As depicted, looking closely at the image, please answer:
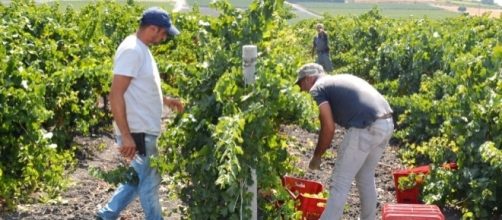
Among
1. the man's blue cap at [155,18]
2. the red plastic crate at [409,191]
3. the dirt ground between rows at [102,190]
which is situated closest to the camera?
the man's blue cap at [155,18]

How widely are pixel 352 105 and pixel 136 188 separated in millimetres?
1635

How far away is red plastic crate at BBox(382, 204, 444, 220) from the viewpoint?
4.66 metres

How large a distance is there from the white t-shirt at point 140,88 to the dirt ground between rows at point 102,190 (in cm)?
43

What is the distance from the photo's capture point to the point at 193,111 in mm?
5070

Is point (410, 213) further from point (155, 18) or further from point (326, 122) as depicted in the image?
point (155, 18)

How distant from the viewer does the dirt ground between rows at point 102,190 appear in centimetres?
667

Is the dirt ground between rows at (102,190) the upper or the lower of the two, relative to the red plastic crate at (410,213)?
lower

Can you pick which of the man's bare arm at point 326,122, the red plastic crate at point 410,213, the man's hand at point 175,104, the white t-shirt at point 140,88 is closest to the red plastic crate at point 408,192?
the man's bare arm at point 326,122

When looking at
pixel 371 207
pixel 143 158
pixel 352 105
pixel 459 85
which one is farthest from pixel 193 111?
pixel 459 85

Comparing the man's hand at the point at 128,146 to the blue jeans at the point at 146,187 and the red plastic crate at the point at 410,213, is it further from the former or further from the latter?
the red plastic crate at the point at 410,213

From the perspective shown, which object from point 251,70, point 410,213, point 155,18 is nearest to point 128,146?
point 155,18

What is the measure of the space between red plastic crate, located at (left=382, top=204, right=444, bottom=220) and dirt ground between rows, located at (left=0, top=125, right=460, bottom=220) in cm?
134

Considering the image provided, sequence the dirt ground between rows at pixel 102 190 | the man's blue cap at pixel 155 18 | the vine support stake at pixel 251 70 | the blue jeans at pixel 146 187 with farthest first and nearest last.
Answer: the dirt ground between rows at pixel 102 190 → the blue jeans at pixel 146 187 → the man's blue cap at pixel 155 18 → the vine support stake at pixel 251 70

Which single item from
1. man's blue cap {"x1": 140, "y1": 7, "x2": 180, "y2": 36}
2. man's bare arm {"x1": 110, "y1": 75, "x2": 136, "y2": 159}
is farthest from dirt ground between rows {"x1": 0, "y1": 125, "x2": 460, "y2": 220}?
man's blue cap {"x1": 140, "y1": 7, "x2": 180, "y2": 36}
